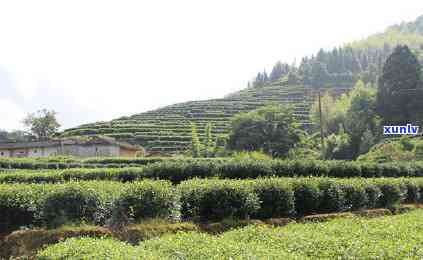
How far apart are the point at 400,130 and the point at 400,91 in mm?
5632

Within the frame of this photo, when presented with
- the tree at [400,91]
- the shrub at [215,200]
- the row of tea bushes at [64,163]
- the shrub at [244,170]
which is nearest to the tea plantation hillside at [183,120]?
the row of tea bushes at [64,163]

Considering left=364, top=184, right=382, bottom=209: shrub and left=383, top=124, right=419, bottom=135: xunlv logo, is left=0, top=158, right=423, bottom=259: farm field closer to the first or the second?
left=364, top=184, right=382, bottom=209: shrub

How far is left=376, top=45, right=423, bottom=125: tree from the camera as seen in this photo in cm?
6369

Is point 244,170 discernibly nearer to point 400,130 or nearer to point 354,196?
point 354,196

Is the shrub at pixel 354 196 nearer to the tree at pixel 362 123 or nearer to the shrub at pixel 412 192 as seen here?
the shrub at pixel 412 192

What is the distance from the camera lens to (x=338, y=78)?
144500 mm

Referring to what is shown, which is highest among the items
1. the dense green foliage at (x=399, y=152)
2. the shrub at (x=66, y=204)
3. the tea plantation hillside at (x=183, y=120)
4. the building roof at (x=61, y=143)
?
the tea plantation hillside at (x=183, y=120)

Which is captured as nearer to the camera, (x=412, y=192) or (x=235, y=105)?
(x=412, y=192)

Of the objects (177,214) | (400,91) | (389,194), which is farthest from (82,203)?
(400,91)

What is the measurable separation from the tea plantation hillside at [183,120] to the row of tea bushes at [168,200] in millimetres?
59494

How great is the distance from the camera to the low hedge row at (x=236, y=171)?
2306 centimetres

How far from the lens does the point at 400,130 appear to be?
62812 millimetres

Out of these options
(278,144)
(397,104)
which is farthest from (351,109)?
(278,144)

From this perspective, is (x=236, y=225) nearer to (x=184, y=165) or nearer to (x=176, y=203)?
(x=176, y=203)
